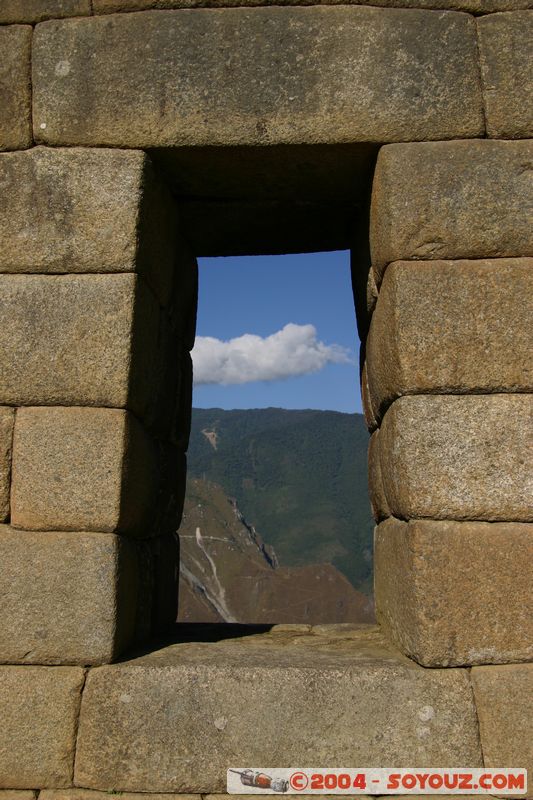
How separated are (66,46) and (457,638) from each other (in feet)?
9.66

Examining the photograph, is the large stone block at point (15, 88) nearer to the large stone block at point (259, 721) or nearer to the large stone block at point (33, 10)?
the large stone block at point (33, 10)

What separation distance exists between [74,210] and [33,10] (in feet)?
3.23

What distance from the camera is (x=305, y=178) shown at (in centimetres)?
315

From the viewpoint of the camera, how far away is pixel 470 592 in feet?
8.11

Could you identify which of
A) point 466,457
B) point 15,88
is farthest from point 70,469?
point 15,88

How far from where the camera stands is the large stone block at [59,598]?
254cm

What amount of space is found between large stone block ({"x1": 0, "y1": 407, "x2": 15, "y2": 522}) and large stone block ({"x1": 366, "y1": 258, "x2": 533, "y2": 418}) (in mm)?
1571

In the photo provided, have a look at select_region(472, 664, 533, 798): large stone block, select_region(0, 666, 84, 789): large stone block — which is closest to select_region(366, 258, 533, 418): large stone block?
select_region(472, 664, 533, 798): large stone block

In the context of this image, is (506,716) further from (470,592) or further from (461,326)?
(461,326)

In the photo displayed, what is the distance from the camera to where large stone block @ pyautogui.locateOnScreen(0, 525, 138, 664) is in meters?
2.54

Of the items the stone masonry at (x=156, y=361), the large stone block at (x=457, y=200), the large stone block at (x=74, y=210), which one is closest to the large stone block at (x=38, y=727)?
the stone masonry at (x=156, y=361)

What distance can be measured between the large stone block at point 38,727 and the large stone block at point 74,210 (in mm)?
1636

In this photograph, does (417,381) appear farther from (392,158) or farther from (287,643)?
(287,643)

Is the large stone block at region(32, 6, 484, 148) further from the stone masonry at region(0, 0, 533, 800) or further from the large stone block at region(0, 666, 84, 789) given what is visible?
the large stone block at region(0, 666, 84, 789)
